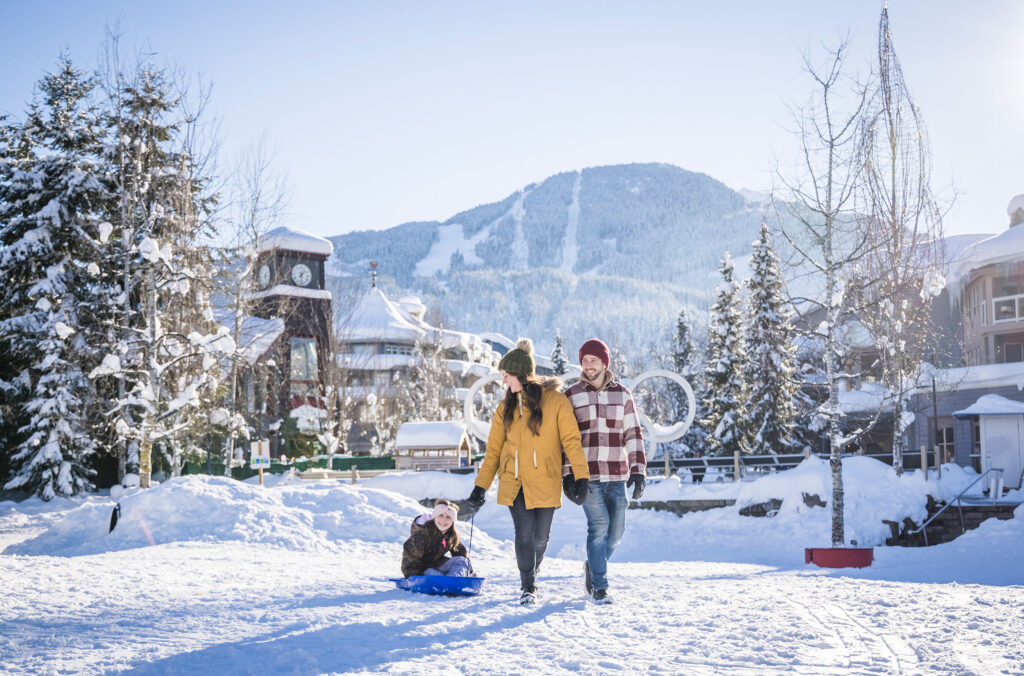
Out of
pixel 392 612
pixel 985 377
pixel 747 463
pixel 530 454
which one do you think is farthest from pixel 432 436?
pixel 392 612

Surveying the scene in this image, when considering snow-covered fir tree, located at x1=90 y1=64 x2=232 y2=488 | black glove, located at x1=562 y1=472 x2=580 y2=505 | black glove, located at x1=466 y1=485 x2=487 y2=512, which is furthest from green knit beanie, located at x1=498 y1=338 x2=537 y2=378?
snow-covered fir tree, located at x1=90 y1=64 x2=232 y2=488

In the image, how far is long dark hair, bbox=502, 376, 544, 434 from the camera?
6535 millimetres

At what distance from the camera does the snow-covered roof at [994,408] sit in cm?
2670

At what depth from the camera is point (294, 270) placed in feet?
129

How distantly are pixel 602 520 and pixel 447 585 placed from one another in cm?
151

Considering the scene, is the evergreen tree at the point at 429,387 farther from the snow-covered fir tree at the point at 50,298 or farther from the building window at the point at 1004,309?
the building window at the point at 1004,309

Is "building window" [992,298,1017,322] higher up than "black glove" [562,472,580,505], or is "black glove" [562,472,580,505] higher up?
"building window" [992,298,1017,322]

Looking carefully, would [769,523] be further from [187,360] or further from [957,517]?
[187,360]

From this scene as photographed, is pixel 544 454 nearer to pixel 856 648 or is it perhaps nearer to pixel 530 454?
pixel 530 454

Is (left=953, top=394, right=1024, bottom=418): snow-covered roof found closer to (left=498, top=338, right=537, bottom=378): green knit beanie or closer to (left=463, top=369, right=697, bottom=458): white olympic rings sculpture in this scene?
(left=463, top=369, right=697, bottom=458): white olympic rings sculpture

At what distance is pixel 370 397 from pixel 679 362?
20.3 meters

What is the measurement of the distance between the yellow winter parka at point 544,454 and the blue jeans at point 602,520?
311 mm

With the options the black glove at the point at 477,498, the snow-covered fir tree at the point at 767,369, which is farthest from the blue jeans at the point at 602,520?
the snow-covered fir tree at the point at 767,369

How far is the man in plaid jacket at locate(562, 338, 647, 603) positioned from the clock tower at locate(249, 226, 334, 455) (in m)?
31.7
